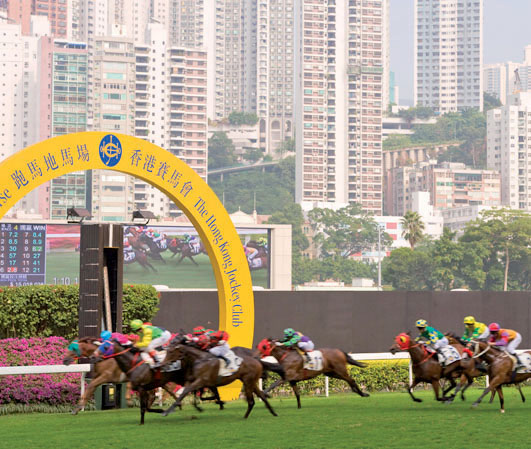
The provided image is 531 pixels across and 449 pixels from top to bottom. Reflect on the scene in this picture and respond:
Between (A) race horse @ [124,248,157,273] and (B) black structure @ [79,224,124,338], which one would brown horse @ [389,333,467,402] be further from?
(A) race horse @ [124,248,157,273]

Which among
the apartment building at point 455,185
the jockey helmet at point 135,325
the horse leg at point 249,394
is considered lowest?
the horse leg at point 249,394

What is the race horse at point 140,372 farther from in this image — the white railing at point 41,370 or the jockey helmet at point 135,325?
the white railing at point 41,370

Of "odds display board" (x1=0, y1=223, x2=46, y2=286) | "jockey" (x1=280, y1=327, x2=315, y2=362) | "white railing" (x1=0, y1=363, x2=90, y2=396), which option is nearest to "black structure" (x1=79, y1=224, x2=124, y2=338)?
"white railing" (x1=0, y1=363, x2=90, y2=396)

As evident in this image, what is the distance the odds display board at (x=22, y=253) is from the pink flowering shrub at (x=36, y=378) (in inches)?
1241

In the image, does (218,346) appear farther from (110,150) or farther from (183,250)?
(183,250)

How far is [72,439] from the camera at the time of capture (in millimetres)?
10906

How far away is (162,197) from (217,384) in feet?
511

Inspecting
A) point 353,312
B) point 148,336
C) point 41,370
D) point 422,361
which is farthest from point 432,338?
point 353,312

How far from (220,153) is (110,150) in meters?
180

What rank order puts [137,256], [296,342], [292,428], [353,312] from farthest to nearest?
[137,256]
[353,312]
[296,342]
[292,428]

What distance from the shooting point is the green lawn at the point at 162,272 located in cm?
5966

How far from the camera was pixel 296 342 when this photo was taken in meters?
14.5

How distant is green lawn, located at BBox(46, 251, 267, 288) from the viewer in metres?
59.7

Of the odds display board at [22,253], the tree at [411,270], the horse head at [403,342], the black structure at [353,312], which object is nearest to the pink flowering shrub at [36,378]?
the black structure at [353,312]
